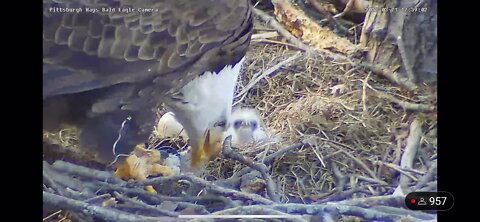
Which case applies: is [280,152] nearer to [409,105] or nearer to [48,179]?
[409,105]

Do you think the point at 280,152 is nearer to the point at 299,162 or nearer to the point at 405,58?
the point at 299,162

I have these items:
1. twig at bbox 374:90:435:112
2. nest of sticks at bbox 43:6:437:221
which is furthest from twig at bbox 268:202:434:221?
twig at bbox 374:90:435:112

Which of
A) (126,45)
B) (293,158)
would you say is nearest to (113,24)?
(126,45)

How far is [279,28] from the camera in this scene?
3.85 feet

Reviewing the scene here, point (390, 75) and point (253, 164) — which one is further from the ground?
point (390, 75)

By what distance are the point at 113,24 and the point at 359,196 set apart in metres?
0.64

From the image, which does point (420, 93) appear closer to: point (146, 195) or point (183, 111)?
point (183, 111)

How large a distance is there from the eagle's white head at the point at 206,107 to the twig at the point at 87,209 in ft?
0.58

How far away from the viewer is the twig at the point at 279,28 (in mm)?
1172

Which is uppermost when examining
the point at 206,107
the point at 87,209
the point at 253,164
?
the point at 206,107

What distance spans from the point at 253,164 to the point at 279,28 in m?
0.29

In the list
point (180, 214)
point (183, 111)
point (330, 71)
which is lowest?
point (180, 214)

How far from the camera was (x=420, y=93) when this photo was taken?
1.18 m

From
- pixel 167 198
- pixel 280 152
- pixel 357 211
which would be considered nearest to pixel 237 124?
pixel 280 152
